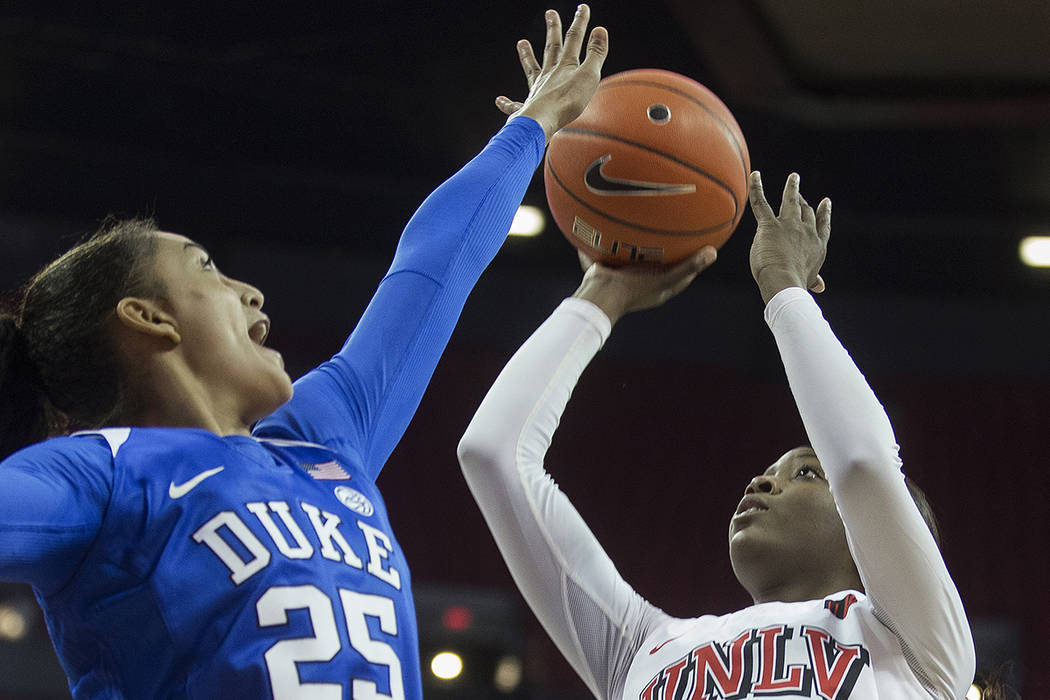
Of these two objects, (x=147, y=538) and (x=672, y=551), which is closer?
(x=147, y=538)

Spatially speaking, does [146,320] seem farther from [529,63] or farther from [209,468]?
[529,63]

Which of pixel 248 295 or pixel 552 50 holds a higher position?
pixel 552 50

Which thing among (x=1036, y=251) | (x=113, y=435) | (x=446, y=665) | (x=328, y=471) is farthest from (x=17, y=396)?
(x=1036, y=251)

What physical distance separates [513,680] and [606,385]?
167cm

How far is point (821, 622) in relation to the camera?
1.72 metres

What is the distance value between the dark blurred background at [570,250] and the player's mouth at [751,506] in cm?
239

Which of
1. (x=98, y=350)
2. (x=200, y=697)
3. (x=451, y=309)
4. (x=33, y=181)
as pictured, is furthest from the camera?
(x=33, y=181)

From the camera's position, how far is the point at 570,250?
629 cm

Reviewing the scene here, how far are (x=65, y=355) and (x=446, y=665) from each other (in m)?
4.73

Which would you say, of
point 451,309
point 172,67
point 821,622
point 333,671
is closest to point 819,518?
point 821,622

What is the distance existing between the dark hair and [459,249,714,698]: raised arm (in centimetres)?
68

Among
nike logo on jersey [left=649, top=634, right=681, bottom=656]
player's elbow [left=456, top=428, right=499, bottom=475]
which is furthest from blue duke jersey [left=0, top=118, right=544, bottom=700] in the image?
nike logo on jersey [left=649, top=634, right=681, bottom=656]

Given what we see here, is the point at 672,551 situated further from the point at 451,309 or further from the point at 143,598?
the point at 143,598

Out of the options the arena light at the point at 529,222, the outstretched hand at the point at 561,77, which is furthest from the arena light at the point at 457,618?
the outstretched hand at the point at 561,77
